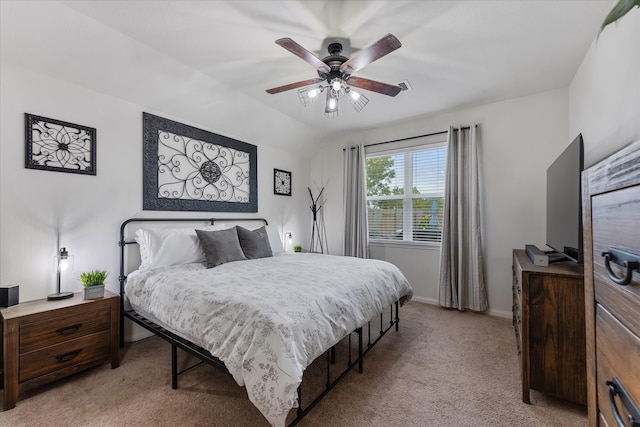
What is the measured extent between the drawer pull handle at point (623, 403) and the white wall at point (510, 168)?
3.09 meters

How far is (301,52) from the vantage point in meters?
1.82

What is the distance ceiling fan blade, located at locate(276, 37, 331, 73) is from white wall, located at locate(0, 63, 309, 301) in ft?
6.38

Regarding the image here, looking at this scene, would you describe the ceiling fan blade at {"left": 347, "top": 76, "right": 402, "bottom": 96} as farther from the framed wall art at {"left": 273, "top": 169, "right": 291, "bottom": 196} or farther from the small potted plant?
the small potted plant

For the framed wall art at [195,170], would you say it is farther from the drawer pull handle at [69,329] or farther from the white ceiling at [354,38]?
the drawer pull handle at [69,329]

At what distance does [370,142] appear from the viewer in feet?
14.1

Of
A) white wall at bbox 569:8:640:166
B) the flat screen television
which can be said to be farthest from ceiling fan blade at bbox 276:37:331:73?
the flat screen television

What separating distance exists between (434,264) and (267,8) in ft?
11.3

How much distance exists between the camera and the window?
12.4 feet

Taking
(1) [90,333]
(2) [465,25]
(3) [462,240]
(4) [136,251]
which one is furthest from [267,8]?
(3) [462,240]

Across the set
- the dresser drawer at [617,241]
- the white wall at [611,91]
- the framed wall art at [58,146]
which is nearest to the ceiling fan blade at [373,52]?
the white wall at [611,91]

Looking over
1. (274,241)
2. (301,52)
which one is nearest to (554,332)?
(301,52)

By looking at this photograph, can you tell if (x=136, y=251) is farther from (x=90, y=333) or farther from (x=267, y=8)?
(x=267, y=8)

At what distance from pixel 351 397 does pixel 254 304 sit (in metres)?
0.96

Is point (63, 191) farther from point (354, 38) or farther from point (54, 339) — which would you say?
point (354, 38)
